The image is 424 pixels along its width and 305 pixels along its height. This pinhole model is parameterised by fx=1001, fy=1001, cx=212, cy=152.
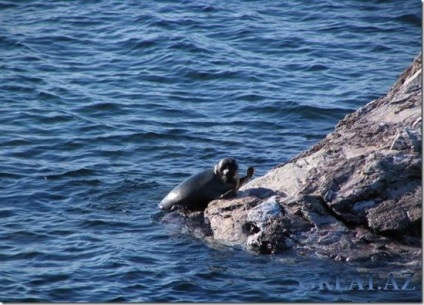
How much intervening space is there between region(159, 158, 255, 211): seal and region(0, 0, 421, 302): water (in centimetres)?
41

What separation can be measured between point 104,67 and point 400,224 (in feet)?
30.1

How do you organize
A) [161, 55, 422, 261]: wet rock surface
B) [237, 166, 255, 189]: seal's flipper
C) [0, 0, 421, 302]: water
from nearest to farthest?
[0, 0, 421, 302]: water → [161, 55, 422, 261]: wet rock surface → [237, 166, 255, 189]: seal's flipper

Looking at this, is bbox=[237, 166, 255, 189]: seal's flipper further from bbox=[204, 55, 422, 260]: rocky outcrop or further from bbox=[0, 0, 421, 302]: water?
bbox=[0, 0, 421, 302]: water

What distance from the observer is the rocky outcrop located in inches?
374

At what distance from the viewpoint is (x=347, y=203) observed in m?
9.72

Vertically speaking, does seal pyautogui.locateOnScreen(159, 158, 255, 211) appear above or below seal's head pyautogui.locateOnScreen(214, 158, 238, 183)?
below

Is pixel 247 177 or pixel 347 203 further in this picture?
pixel 247 177

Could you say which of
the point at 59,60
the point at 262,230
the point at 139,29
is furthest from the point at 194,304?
the point at 139,29

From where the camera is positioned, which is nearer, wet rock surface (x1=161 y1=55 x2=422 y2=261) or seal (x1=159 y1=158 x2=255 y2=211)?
wet rock surface (x1=161 y1=55 x2=422 y2=261)

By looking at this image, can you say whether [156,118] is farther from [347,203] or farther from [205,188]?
[347,203]

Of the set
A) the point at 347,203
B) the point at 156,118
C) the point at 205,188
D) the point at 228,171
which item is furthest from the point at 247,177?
the point at 156,118

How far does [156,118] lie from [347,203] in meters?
5.82

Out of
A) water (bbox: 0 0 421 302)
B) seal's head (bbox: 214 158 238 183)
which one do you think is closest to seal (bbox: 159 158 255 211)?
seal's head (bbox: 214 158 238 183)

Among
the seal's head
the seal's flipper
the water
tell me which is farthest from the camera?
the seal's flipper
